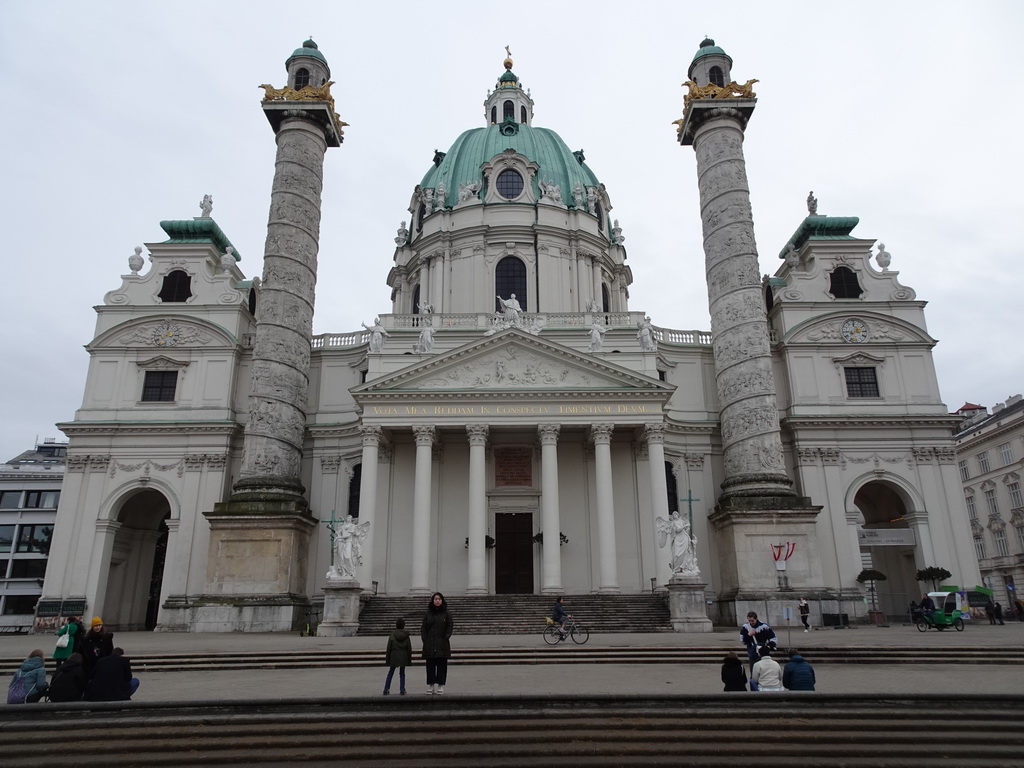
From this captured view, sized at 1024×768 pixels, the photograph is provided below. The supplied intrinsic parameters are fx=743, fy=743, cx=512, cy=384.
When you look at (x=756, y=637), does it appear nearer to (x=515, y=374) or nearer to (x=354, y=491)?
(x=515, y=374)

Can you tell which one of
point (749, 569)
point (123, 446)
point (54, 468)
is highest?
point (54, 468)

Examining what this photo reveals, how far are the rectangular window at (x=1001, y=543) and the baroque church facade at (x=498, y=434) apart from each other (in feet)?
49.5

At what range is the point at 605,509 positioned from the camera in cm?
2839

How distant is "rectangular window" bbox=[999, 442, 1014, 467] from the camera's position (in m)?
45.8

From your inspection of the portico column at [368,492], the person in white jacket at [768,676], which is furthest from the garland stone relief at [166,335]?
the person in white jacket at [768,676]

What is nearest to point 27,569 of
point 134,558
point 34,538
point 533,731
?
point 34,538

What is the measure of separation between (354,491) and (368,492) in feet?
18.7

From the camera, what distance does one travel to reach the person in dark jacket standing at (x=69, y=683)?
31.7ft

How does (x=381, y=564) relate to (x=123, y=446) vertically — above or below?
below

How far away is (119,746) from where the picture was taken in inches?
340

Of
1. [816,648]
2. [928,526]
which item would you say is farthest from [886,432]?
[816,648]

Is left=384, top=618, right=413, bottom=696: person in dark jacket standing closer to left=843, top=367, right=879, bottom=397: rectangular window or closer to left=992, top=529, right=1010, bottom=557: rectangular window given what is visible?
left=843, top=367, right=879, bottom=397: rectangular window

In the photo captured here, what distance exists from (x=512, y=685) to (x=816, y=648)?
814 centimetres

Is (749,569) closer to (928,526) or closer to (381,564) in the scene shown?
(928,526)
